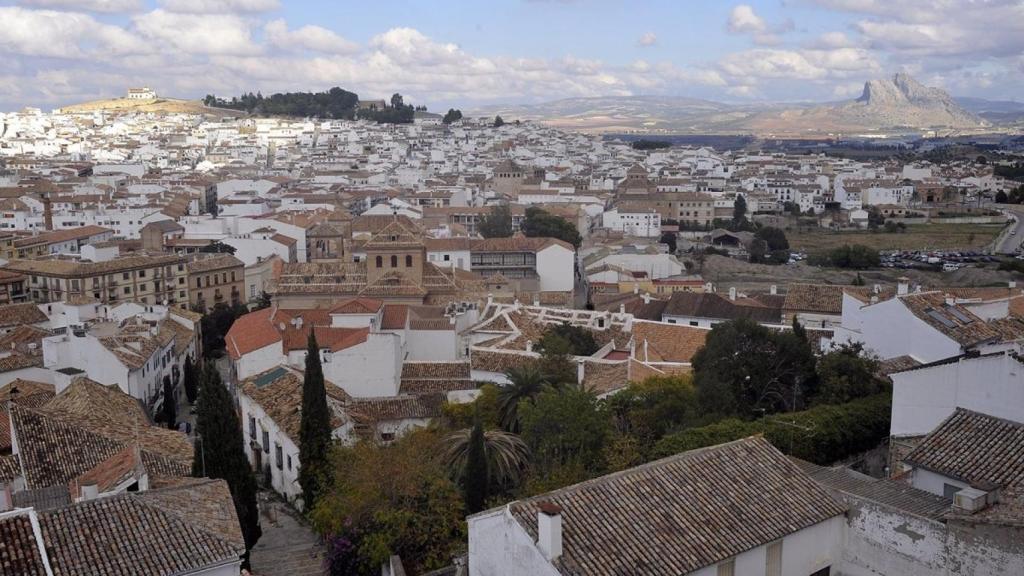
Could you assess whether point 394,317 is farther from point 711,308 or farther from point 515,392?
point 711,308

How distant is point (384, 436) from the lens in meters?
21.1

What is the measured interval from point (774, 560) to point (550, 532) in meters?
3.15

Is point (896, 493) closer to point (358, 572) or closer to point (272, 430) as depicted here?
point (358, 572)

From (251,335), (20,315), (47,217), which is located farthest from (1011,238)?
(47,217)

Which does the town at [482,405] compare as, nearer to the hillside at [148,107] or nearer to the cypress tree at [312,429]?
the cypress tree at [312,429]

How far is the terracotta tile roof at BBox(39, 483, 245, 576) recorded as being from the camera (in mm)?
10203

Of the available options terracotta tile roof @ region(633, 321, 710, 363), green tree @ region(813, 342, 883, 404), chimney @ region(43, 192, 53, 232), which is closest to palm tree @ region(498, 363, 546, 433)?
terracotta tile roof @ region(633, 321, 710, 363)

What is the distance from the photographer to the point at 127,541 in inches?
419

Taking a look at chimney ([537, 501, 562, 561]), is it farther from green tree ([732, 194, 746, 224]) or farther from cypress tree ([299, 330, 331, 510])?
green tree ([732, 194, 746, 224])

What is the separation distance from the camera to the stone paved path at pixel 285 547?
55.9 feet

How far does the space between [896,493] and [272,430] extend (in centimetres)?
1447

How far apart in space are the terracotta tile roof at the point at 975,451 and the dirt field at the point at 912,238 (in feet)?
191

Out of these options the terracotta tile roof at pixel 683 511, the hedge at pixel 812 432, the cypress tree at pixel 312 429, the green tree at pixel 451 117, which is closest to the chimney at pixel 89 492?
the cypress tree at pixel 312 429

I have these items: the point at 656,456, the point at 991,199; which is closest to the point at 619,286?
the point at 656,456
